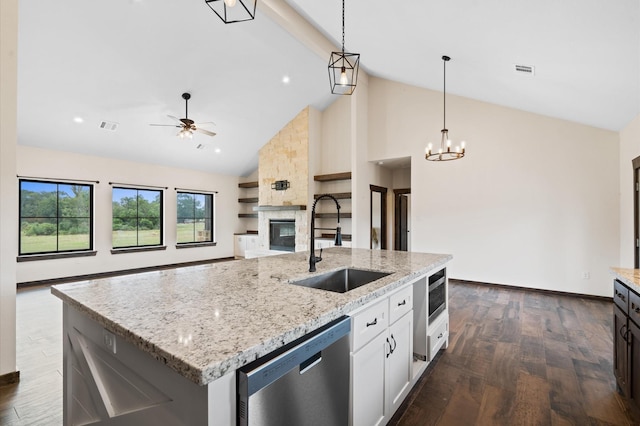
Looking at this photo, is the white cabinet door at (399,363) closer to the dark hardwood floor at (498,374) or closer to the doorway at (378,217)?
the dark hardwood floor at (498,374)

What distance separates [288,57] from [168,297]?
17.2 ft

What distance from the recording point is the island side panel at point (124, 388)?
82cm

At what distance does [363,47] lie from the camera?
195 inches

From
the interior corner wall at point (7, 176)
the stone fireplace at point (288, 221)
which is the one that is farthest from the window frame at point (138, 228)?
the interior corner wall at point (7, 176)

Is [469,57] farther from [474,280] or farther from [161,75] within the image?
[161,75]

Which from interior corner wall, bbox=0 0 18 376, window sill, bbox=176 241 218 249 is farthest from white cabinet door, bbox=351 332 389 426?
window sill, bbox=176 241 218 249

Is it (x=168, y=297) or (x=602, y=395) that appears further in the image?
(x=602, y=395)

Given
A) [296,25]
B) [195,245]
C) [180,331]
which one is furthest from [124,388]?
[195,245]

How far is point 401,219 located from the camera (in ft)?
27.9

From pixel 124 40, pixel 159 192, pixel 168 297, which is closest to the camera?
pixel 168 297

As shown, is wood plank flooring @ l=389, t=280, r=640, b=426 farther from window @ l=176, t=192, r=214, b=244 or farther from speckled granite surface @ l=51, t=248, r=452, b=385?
window @ l=176, t=192, r=214, b=244

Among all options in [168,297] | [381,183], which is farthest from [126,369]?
[381,183]

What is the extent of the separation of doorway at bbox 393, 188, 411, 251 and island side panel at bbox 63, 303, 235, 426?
758 centimetres

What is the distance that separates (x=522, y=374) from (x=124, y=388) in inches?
111
